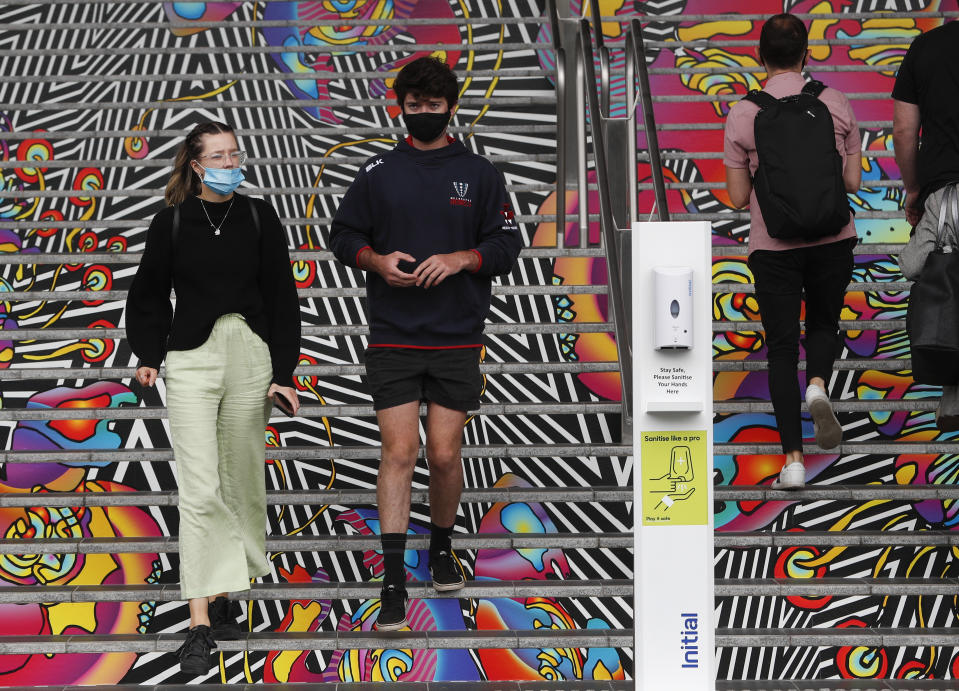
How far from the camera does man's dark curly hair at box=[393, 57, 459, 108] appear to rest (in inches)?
178

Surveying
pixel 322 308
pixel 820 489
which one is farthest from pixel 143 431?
pixel 820 489

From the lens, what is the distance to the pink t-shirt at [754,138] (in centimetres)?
516

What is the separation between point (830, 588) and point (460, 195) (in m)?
2.00

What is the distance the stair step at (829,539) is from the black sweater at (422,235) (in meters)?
1.30

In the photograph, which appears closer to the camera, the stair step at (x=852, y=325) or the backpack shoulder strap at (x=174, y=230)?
the backpack shoulder strap at (x=174, y=230)

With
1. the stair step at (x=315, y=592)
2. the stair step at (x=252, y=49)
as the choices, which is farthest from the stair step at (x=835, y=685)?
the stair step at (x=252, y=49)

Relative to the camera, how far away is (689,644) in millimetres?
3342

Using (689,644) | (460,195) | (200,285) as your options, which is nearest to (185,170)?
(200,285)

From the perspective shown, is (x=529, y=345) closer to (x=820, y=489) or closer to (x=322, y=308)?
(x=322, y=308)

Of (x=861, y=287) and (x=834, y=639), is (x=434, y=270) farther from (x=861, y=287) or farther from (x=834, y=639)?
(x=861, y=287)

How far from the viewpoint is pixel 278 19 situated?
30.5ft

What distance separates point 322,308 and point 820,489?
8.80 feet

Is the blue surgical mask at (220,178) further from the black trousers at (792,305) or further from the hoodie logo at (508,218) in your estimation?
the black trousers at (792,305)

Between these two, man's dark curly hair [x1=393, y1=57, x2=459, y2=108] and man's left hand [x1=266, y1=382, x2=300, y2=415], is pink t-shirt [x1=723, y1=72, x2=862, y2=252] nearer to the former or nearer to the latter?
man's dark curly hair [x1=393, y1=57, x2=459, y2=108]
